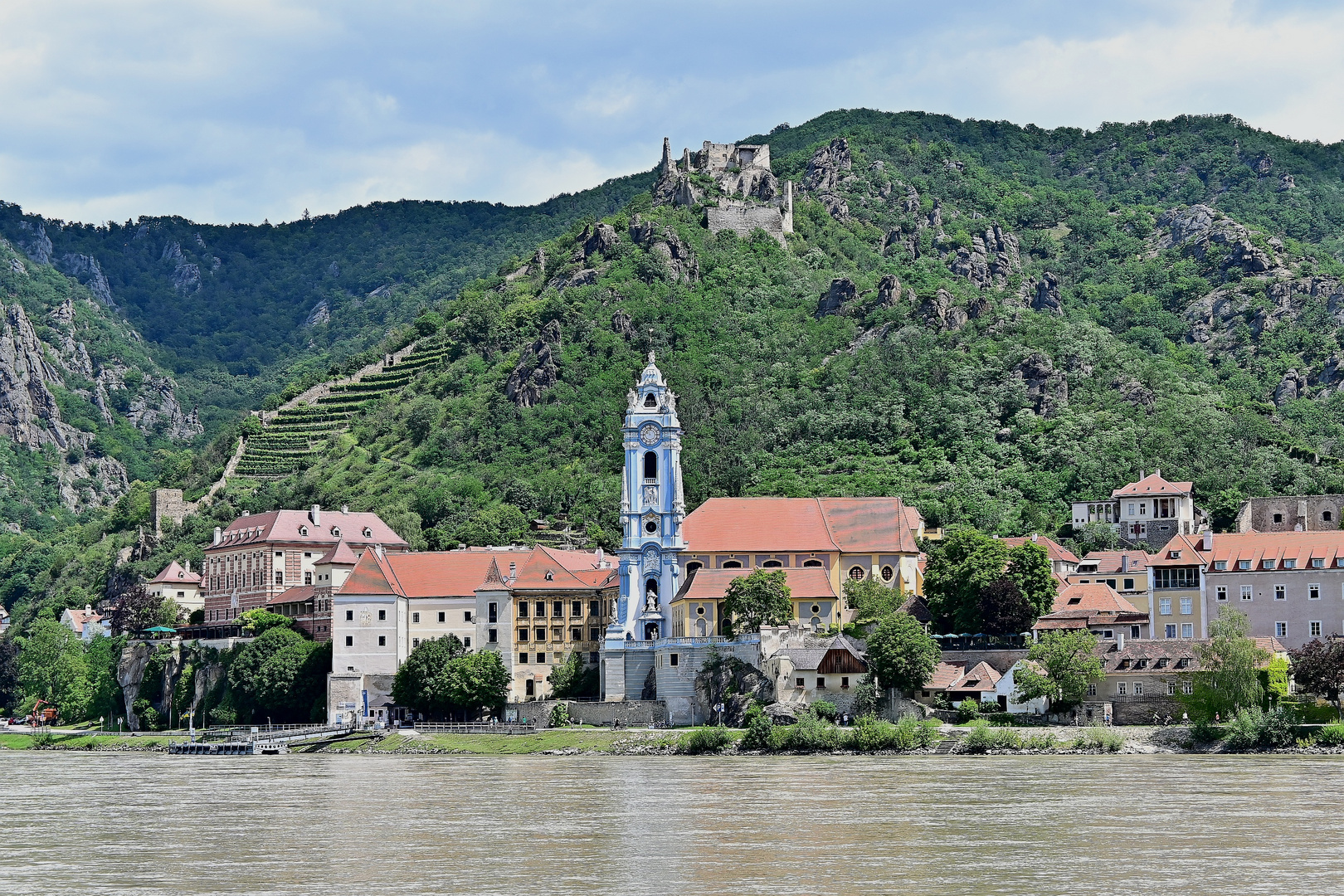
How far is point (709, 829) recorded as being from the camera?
57562 millimetres

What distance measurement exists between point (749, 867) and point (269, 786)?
34309 millimetres

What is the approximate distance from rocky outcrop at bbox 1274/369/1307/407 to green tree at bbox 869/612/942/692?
82795 mm

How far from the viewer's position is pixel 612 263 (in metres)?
197

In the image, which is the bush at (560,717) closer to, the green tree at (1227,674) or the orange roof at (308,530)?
the green tree at (1227,674)

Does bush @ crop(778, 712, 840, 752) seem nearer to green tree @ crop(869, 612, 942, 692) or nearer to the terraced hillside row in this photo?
green tree @ crop(869, 612, 942, 692)

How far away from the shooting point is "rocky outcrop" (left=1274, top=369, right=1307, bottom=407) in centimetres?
16650

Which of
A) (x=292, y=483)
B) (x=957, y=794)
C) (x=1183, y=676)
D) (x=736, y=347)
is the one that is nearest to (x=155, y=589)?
(x=292, y=483)

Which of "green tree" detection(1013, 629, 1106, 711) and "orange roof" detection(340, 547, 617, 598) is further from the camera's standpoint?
"orange roof" detection(340, 547, 617, 598)

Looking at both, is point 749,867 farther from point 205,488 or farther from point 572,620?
point 205,488

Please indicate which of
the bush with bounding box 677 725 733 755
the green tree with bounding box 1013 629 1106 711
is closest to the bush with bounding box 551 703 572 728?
the bush with bounding box 677 725 733 755

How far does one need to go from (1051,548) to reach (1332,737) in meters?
38.6

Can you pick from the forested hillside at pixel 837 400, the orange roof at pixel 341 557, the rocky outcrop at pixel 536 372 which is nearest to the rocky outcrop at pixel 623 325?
the forested hillside at pixel 837 400

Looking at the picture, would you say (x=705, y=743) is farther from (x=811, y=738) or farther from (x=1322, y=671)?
(x=1322, y=671)

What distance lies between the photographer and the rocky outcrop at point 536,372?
17750 cm
